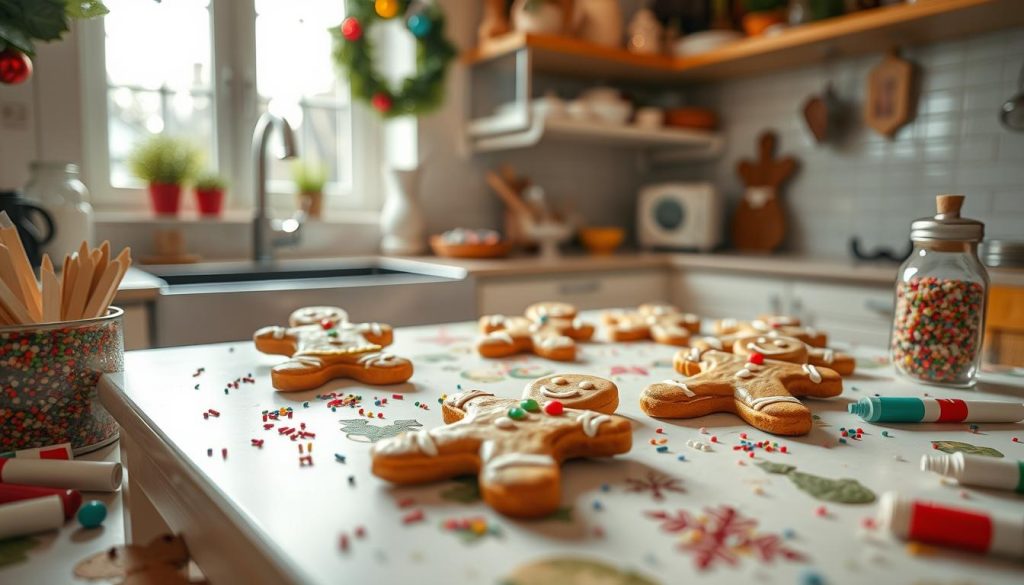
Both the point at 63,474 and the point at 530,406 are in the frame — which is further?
the point at 63,474

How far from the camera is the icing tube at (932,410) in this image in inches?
30.1

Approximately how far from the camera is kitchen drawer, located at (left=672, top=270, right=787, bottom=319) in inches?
101

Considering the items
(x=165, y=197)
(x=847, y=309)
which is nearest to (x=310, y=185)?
(x=165, y=197)

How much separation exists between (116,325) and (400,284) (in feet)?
4.02

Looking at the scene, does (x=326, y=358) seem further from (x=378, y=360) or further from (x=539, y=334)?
(x=539, y=334)

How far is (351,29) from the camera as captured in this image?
2.77 metres

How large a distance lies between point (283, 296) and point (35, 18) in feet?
3.47

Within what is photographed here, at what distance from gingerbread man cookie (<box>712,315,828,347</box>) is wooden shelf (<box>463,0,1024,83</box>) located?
A: 159 cm

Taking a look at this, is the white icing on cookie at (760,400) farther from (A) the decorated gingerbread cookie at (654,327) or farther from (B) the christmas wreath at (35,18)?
(B) the christmas wreath at (35,18)

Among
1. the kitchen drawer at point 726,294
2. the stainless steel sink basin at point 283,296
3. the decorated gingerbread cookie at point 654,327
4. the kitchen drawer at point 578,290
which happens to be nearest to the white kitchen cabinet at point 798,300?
the kitchen drawer at point 726,294

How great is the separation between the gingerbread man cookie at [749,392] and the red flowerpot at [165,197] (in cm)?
217

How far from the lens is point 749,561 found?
18.1 inches

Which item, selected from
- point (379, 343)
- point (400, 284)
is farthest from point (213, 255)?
point (379, 343)

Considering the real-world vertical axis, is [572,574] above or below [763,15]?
below
